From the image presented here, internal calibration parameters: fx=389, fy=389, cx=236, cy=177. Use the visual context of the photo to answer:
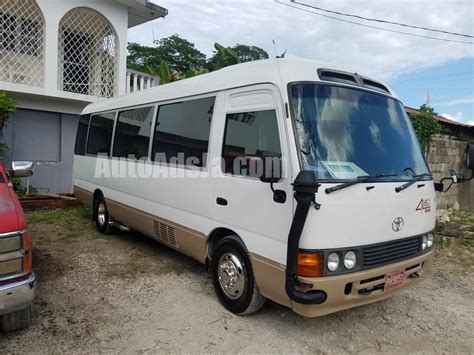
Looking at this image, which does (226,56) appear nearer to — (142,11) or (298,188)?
(142,11)

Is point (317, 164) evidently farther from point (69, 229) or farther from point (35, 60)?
point (35, 60)

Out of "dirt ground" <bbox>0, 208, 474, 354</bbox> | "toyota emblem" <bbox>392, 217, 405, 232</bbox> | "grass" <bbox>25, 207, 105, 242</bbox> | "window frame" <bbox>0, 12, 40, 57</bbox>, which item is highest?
"window frame" <bbox>0, 12, 40, 57</bbox>

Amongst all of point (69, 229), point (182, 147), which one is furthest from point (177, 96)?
point (69, 229)

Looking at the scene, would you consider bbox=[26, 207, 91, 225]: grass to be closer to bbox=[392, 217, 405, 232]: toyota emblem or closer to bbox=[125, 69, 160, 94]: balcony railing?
bbox=[125, 69, 160, 94]: balcony railing

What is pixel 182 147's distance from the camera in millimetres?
4598

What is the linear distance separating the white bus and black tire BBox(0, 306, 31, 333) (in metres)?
1.74

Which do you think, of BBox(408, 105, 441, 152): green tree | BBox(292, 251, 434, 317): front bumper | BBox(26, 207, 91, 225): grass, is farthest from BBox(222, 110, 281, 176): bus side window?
BBox(408, 105, 441, 152): green tree

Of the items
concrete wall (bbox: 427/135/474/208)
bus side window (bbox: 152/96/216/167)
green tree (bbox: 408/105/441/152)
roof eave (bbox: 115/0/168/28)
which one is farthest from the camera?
roof eave (bbox: 115/0/168/28)

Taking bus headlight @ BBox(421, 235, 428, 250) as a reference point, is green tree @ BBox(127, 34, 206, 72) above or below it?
above

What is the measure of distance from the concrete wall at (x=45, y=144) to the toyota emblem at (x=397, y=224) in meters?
8.99

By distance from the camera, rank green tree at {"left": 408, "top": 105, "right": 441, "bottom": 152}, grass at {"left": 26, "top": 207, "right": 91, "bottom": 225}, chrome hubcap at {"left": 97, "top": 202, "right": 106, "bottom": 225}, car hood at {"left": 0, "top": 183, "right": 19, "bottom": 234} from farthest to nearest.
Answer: green tree at {"left": 408, "top": 105, "right": 441, "bottom": 152} → grass at {"left": 26, "top": 207, "right": 91, "bottom": 225} → chrome hubcap at {"left": 97, "top": 202, "right": 106, "bottom": 225} → car hood at {"left": 0, "top": 183, "right": 19, "bottom": 234}

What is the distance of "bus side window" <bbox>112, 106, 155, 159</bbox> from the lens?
212 inches

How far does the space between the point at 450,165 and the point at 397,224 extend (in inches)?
331

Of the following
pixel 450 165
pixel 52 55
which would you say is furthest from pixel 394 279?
pixel 52 55
